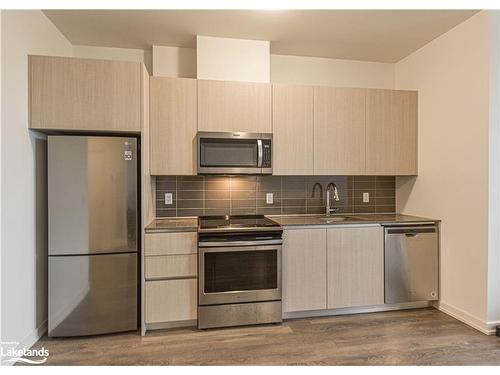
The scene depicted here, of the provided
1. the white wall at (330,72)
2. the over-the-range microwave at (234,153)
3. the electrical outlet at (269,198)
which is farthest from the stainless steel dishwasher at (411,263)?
the white wall at (330,72)

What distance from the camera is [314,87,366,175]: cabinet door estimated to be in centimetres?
293

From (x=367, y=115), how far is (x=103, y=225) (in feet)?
8.54

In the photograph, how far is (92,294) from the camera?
2340 mm

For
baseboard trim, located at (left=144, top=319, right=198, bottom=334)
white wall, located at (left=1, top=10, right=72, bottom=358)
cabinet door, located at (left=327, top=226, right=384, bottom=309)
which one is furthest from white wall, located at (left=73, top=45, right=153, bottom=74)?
cabinet door, located at (left=327, top=226, right=384, bottom=309)

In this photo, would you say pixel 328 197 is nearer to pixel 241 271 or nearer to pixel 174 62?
pixel 241 271

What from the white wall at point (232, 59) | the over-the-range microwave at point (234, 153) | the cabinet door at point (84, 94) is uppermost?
the white wall at point (232, 59)

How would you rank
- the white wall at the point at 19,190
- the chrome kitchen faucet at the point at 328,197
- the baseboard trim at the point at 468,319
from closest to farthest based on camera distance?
the white wall at the point at 19,190 < the baseboard trim at the point at 468,319 < the chrome kitchen faucet at the point at 328,197

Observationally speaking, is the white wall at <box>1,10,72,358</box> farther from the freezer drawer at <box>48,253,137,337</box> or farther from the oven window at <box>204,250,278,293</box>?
the oven window at <box>204,250,278,293</box>

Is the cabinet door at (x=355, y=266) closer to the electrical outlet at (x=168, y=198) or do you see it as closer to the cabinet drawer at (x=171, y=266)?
the cabinet drawer at (x=171, y=266)

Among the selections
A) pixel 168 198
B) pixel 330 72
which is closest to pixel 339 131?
pixel 330 72

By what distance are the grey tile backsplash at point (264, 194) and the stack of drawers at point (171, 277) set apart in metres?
0.64

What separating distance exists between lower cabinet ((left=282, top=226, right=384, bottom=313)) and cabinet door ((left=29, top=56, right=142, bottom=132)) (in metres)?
1.68

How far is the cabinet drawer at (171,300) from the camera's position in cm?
244

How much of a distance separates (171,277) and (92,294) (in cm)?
60
